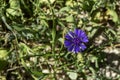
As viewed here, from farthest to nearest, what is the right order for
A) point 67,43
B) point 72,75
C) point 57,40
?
point 57,40, point 72,75, point 67,43

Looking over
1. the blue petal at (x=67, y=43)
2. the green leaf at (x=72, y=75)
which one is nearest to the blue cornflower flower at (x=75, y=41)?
the blue petal at (x=67, y=43)

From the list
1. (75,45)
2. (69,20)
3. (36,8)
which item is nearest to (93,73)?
(75,45)

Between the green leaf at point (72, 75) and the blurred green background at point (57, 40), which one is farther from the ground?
the blurred green background at point (57, 40)

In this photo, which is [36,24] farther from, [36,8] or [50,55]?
[50,55]

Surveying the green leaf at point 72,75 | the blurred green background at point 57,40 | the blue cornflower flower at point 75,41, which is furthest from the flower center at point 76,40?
the green leaf at point 72,75

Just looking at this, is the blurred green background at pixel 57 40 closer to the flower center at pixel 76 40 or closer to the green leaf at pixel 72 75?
the green leaf at pixel 72 75

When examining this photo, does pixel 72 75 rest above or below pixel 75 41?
below

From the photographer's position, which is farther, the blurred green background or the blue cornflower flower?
the blurred green background

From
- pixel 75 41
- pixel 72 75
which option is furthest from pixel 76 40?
pixel 72 75

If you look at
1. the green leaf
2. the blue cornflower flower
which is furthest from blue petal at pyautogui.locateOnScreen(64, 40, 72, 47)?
the green leaf

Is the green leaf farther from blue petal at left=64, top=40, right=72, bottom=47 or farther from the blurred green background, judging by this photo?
blue petal at left=64, top=40, right=72, bottom=47

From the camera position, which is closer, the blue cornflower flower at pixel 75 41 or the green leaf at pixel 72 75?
the blue cornflower flower at pixel 75 41

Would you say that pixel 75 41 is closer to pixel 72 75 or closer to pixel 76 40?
pixel 76 40
